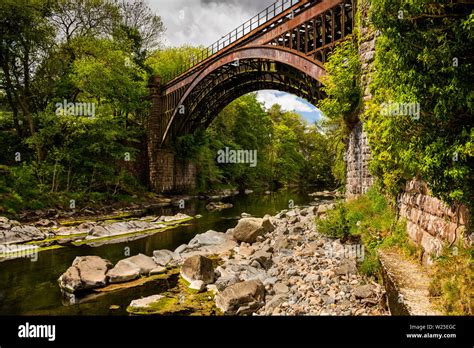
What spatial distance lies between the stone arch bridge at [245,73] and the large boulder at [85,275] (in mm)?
11886

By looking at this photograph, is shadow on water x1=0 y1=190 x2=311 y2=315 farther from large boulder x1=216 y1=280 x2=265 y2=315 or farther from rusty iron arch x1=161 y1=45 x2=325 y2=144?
rusty iron arch x1=161 y1=45 x2=325 y2=144

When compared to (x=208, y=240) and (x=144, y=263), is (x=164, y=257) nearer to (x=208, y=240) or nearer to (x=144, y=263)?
(x=144, y=263)

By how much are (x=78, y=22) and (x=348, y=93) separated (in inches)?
921

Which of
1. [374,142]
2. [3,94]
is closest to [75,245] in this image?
[374,142]

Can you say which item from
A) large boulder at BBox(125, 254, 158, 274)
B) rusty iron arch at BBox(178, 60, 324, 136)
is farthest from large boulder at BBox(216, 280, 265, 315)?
rusty iron arch at BBox(178, 60, 324, 136)

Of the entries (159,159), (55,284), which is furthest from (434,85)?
(159,159)

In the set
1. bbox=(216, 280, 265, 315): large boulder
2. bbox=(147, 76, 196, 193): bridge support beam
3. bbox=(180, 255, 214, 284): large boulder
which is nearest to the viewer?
bbox=(216, 280, 265, 315): large boulder

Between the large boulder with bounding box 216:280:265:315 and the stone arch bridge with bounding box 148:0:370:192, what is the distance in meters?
11.0

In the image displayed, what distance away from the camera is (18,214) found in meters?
14.7

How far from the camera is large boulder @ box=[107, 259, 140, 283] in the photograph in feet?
24.6

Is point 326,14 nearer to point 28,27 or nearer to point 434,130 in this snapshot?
point 434,130

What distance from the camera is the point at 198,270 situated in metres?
7.41

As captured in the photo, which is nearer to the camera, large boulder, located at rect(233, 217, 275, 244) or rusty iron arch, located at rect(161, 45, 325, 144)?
large boulder, located at rect(233, 217, 275, 244)

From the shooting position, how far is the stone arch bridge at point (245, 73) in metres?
14.8
